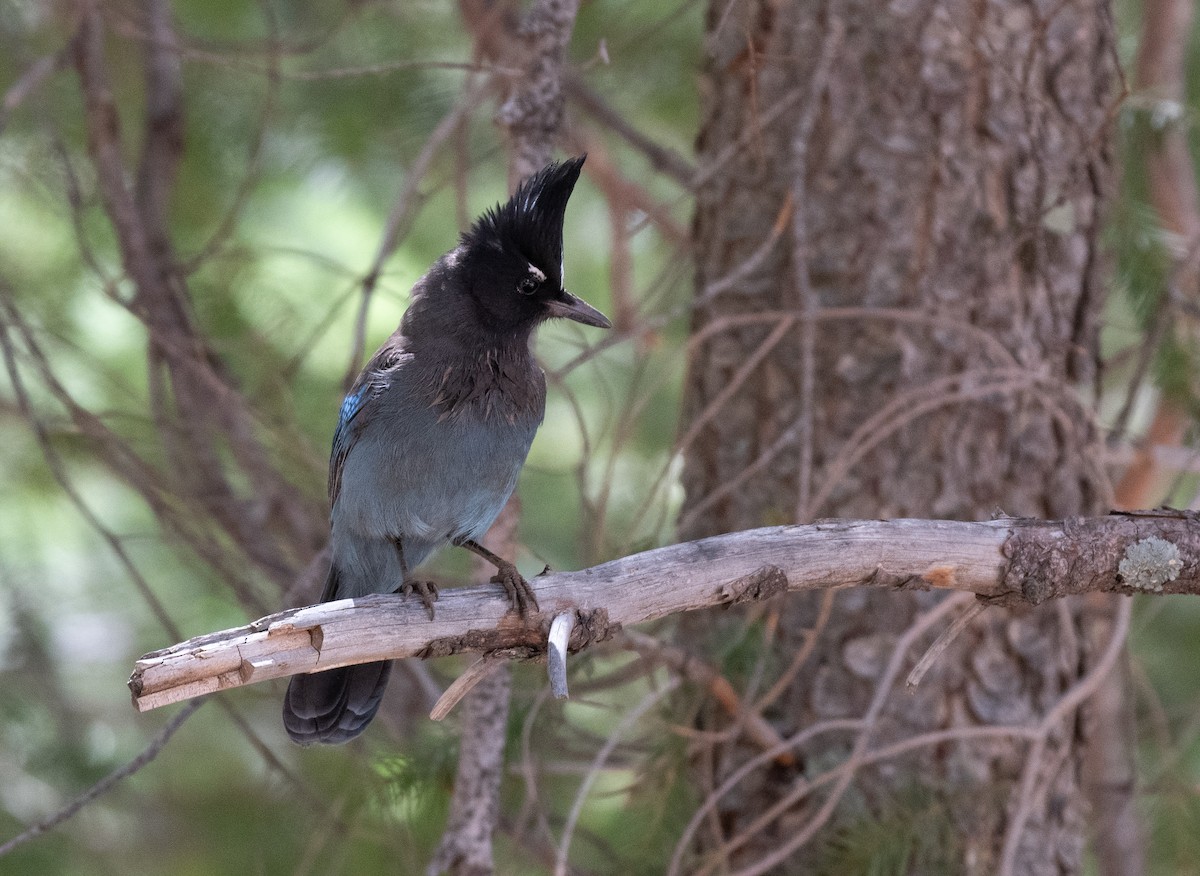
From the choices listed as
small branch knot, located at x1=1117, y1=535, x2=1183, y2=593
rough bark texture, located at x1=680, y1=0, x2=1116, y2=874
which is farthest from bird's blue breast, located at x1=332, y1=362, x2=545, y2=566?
small branch knot, located at x1=1117, y1=535, x2=1183, y2=593

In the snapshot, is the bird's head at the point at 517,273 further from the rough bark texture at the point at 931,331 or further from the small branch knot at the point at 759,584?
the small branch knot at the point at 759,584

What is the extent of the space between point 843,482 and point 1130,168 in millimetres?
1273

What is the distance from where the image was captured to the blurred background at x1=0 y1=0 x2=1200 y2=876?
314cm

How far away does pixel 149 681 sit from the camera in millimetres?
1807

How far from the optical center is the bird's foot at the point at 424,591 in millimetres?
2123

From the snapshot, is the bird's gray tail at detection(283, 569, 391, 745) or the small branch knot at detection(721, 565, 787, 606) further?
the bird's gray tail at detection(283, 569, 391, 745)

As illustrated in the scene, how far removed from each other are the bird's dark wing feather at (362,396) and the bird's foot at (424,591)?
417 millimetres

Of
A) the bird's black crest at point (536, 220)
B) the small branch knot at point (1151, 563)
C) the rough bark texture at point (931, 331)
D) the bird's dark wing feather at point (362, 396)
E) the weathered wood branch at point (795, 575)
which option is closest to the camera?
the weathered wood branch at point (795, 575)

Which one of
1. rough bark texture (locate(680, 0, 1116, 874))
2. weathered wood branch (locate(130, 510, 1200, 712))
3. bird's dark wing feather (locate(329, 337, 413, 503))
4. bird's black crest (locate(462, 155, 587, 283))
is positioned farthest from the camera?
rough bark texture (locate(680, 0, 1116, 874))

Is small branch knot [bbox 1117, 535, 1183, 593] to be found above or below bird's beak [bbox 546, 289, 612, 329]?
below

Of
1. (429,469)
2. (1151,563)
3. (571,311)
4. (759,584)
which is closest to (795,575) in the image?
(759,584)

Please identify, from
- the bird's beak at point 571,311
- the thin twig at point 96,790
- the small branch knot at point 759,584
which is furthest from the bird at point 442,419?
the small branch knot at point 759,584

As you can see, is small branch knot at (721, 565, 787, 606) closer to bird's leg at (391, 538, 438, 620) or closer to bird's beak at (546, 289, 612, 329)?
bird's leg at (391, 538, 438, 620)

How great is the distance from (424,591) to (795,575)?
0.68 metres
